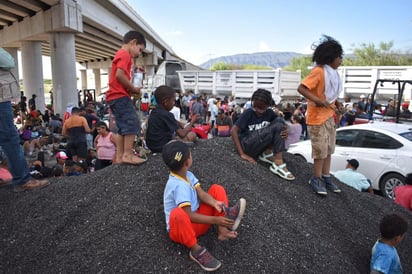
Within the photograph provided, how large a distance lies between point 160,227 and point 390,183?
18.9 feet

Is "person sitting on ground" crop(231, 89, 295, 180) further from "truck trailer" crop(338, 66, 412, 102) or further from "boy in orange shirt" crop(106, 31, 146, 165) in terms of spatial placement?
"truck trailer" crop(338, 66, 412, 102)

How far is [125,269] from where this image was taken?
276 centimetres

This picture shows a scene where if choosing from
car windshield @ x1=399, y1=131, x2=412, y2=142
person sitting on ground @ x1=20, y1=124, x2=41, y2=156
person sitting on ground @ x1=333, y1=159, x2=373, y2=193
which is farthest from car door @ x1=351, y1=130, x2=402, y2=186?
person sitting on ground @ x1=20, y1=124, x2=41, y2=156

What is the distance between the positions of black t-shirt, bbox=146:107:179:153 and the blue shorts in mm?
266

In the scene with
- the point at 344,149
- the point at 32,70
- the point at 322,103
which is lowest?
the point at 344,149

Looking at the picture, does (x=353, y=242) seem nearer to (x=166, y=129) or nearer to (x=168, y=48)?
(x=166, y=129)

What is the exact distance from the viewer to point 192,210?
117 inches

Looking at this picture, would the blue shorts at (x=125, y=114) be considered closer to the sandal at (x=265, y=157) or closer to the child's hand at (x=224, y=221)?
the sandal at (x=265, y=157)

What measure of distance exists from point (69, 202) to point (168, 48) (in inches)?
1531

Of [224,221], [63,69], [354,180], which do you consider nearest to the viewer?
[224,221]

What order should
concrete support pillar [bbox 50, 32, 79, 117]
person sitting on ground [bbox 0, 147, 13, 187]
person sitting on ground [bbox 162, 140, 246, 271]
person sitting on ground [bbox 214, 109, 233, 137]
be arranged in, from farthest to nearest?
concrete support pillar [bbox 50, 32, 79, 117] → person sitting on ground [bbox 214, 109, 233, 137] → person sitting on ground [bbox 0, 147, 13, 187] → person sitting on ground [bbox 162, 140, 246, 271]

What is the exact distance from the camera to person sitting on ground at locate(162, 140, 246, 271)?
2.74m

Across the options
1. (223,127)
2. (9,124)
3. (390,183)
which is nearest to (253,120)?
(9,124)

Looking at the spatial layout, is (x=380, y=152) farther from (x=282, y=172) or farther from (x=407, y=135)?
(x=282, y=172)
